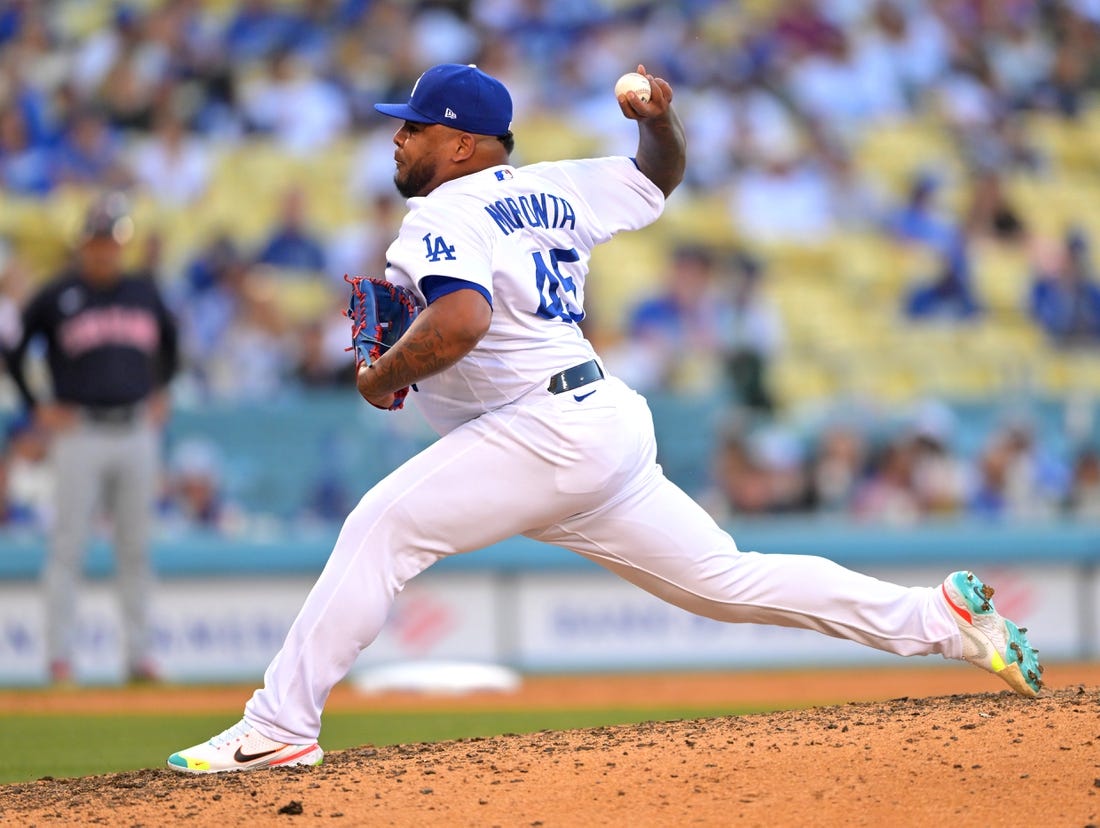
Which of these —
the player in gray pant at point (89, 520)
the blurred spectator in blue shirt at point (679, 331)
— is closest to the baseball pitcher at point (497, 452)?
the player in gray pant at point (89, 520)

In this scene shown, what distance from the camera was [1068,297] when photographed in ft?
40.2

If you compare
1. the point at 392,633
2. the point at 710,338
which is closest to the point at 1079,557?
the point at 710,338

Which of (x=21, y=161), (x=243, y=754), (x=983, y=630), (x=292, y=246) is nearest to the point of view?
(x=243, y=754)

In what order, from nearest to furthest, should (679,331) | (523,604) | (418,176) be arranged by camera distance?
(418,176) → (523,604) → (679,331)

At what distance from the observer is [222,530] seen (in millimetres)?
10227

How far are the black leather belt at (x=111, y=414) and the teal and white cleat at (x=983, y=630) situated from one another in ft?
16.9

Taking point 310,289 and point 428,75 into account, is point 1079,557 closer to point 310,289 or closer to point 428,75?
point 310,289

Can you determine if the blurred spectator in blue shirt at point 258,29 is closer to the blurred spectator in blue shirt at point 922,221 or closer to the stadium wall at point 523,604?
the blurred spectator in blue shirt at point 922,221

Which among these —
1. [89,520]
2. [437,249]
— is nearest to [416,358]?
[437,249]

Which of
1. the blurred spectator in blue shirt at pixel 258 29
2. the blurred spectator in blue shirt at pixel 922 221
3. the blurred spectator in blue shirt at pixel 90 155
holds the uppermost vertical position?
the blurred spectator in blue shirt at pixel 258 29

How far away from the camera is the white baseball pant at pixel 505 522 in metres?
4.23

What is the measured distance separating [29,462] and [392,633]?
2496mm

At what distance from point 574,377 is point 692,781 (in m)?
1.09

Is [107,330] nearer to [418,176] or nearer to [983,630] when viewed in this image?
[418,176]
